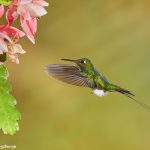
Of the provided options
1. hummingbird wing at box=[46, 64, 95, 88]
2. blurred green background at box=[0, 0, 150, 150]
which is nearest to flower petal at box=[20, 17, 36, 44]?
hummingbird wing at box=[46, 64, 95, 88]

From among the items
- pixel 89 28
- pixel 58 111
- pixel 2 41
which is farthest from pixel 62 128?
pixel 2 41

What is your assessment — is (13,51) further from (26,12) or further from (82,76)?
(82,76)

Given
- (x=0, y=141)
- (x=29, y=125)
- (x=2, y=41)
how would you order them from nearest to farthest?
(x=2, y=41), (x=0, y=141), (x=29, y=125)

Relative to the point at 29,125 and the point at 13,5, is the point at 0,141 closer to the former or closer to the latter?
the point at 29,125

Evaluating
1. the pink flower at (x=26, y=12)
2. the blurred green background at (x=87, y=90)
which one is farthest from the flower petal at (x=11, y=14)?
the blurred green background at (x=87, y=90)

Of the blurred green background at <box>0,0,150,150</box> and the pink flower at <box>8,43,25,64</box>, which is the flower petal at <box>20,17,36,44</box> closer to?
the pink flower at <box>8,43,25,64</box>

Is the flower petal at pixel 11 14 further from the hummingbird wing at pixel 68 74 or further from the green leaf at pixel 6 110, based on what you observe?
the hummingbird wing at pixel 68 74
